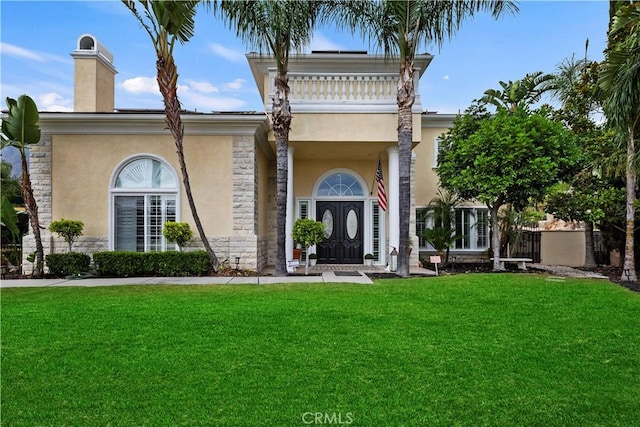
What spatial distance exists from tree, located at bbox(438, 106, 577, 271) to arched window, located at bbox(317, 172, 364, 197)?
4.12 meters

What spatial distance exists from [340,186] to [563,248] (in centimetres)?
978

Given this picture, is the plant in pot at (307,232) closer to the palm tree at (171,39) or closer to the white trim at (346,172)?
the palm tree at (171,39)

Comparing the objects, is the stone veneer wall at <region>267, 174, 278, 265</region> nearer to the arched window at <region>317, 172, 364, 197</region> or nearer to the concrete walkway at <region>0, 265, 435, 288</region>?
the arched window at <region>317, 172, 364, 197</region>

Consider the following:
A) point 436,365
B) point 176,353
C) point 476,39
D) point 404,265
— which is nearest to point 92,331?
point 176,353

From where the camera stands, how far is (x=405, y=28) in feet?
36.9

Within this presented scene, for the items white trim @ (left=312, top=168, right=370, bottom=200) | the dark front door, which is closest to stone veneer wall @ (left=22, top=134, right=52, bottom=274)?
white trim @ (left=312, top=168, right=370, bottom=200)

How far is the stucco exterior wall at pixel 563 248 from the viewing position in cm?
1691

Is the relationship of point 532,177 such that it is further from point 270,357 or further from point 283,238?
point 270,357

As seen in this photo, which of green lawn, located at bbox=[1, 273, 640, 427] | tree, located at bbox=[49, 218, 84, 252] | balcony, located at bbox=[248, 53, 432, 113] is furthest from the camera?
balcony, located at bbox=[248, 53, 432, 113]

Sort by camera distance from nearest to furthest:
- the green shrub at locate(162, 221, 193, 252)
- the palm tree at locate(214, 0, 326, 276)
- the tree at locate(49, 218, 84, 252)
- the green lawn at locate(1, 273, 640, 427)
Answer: the green lawn at locate(1, 273, 640, 427) < the palm tree at locate(214, 0, 326, 276) < the tree at locate(49, 218, 84, 252) < the green shrub at locate(162, 221, 193, 252)

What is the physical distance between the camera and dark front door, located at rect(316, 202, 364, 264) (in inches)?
611

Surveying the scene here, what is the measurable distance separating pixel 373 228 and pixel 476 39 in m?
7.12

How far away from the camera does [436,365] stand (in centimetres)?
455

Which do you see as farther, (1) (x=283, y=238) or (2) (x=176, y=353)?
(1) (x=283, y=238)
